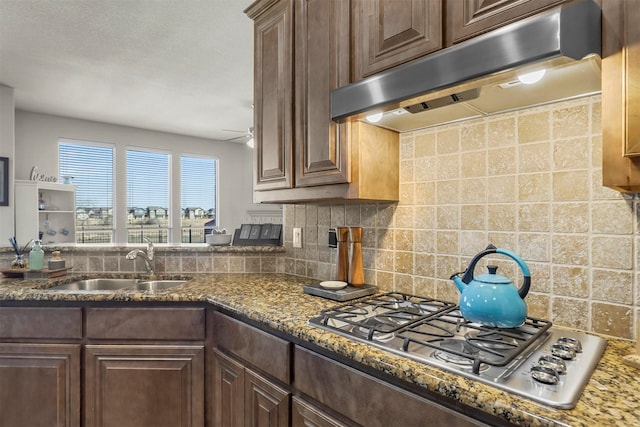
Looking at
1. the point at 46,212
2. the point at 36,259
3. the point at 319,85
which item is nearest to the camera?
the point at 319,85

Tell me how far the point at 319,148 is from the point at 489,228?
2.44ft

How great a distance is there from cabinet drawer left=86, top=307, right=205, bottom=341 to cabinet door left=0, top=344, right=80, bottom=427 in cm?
17

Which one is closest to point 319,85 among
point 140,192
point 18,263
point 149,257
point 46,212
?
point 149,257

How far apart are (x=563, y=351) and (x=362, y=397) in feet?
1.77

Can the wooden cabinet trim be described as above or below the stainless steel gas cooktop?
above

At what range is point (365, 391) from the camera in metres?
1.01

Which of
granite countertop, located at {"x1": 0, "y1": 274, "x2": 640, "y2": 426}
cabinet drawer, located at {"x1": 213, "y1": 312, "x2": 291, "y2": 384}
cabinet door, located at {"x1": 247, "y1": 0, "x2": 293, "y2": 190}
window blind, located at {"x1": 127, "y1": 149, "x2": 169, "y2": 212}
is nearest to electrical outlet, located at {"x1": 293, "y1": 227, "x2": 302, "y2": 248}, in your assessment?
granite countertop, located at {"x1": 0, "y1": 274, "x2": 640, "y2": 426}

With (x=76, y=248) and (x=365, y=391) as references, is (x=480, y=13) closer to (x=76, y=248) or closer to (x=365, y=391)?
(x=365, y=391)

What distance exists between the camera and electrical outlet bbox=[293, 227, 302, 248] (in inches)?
84.5

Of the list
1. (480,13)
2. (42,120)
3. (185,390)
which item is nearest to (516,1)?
(480,13)

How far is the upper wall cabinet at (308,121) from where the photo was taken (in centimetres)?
146

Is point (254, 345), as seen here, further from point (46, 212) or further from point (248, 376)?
point (46, 212)

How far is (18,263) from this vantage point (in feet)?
7.06

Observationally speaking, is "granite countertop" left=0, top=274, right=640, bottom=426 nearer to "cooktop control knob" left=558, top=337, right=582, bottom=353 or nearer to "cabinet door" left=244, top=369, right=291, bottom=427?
"cooktop control knob" left=558, top=337, right=582, bottom=353
